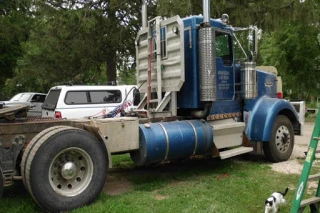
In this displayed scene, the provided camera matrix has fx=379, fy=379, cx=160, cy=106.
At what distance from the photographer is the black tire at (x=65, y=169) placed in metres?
4.82

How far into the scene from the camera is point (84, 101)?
13.0m

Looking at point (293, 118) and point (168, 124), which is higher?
point (168, 124)

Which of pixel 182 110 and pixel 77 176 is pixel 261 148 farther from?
pixel 77 176

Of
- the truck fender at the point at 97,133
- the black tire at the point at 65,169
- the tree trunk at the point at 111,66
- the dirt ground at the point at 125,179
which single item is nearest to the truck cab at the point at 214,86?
the dirt ground at the point at 125,179

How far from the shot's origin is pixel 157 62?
731 centimetres

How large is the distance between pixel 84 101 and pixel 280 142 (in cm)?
709

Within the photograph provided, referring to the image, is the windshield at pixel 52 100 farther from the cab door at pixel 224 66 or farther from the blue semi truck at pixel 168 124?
the cab door at pixel 224 66

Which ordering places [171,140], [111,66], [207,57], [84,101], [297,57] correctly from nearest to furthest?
[171,140], [207,57], [84,101], [111,66], [297,57]

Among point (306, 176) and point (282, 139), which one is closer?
point (306, 176)

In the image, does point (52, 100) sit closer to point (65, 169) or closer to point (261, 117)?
point (261, 117)

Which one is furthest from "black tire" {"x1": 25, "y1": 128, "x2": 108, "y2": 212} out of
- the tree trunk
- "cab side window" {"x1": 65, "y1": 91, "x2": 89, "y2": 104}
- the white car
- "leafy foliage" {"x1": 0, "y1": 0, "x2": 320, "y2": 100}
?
the tree trunk

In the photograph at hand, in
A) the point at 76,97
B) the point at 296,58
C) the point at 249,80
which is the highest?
the point at 296,58

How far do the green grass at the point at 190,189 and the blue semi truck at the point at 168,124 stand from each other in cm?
43

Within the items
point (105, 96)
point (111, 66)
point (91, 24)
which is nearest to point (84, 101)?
point (105, 96)
